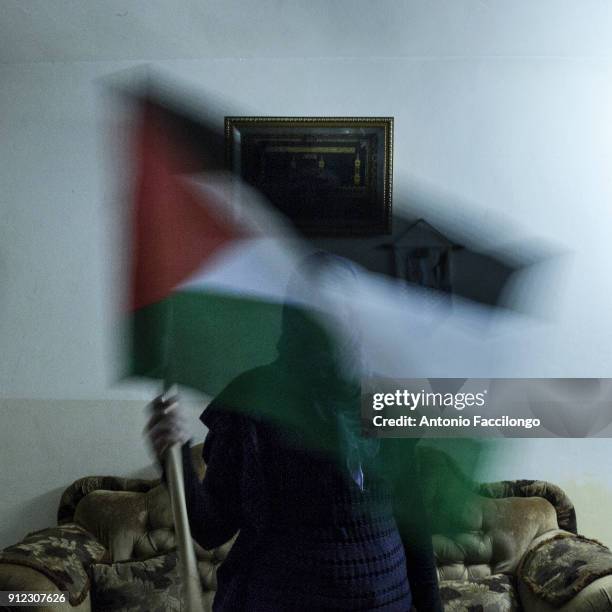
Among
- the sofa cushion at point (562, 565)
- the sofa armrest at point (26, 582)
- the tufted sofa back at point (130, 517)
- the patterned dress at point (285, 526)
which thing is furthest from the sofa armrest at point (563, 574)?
the sofa armrest at point (26, 582)

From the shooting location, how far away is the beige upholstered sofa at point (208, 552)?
2.98 ft

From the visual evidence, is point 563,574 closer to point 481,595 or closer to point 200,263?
point 481,595

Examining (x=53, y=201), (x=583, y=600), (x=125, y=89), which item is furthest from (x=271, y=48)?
(x=583, y=600)

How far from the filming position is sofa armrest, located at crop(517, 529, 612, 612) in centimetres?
93

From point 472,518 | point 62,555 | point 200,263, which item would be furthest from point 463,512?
point 62,555

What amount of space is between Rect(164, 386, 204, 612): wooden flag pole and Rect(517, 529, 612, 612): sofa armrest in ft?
1.47

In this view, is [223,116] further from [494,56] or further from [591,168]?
[591,168]

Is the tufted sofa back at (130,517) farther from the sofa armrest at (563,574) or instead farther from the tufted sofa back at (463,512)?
the sofa armrest at (563,574)

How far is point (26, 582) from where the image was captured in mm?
1034

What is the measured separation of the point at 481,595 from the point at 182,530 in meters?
0.43

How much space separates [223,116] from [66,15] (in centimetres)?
24

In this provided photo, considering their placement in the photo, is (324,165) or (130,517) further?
(130,517)

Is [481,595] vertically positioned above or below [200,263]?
below

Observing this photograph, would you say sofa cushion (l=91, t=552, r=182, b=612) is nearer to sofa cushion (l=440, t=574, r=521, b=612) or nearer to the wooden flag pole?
the wooden flag pole
